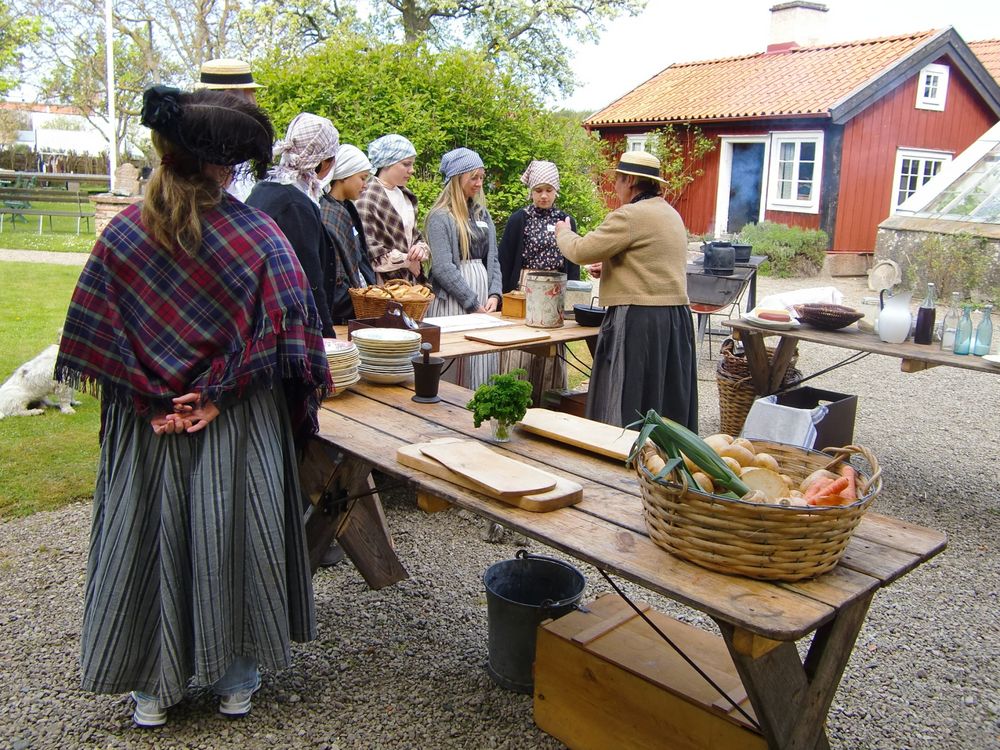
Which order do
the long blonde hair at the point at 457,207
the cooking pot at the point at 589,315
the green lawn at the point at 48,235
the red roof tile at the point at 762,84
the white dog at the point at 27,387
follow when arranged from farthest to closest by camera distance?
the red roof tile at the point at 762,84 < the green lawn at the point at 48,235 < the white dog at the point at 27,387 < the long blonde hair at the point at 457,207 < the cooking pot at the point at 589,315

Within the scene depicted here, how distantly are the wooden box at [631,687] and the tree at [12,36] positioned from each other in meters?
23.4

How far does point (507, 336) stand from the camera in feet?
14.5

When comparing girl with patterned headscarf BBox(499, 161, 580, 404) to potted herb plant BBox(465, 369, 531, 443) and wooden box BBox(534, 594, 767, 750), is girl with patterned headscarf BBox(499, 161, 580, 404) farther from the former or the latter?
wooden box BBox(534, 594, 767, 750)

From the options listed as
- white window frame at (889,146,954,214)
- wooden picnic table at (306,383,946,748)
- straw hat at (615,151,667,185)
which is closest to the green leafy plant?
white window frame at (889,146,954,214)

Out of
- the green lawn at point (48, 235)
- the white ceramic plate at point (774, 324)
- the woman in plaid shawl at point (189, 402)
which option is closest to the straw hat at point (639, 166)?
the white ceramic plate at point (774, 324)

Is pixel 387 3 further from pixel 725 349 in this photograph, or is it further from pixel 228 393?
pixel 228 393

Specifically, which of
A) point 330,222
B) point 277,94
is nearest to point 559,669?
point 330,222

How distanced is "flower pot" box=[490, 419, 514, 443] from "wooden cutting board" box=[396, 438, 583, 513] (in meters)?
0.23

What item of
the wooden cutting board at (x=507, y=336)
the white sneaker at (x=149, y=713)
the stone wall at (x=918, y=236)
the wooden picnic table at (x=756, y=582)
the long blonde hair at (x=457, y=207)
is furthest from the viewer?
the stone wall at (x=918, y=236)

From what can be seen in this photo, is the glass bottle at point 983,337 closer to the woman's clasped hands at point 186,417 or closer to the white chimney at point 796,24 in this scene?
the woman's clasped hands at point 186,417

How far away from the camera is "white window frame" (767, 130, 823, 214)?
1627cm

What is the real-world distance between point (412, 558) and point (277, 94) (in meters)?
4.93

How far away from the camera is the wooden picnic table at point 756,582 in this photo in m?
1.77

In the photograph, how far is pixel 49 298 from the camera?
9.41m
